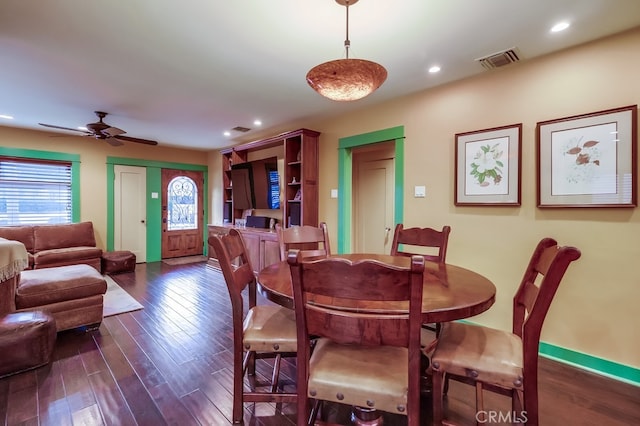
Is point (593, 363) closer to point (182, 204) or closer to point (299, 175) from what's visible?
point (299, 175)

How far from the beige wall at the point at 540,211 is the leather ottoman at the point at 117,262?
16.0 ft

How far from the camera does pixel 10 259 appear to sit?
84.3 inches

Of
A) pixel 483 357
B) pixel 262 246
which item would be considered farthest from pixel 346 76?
pixel 262 246

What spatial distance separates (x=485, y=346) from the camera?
142 cm

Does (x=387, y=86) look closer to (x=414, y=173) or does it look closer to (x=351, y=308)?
(x=414, y=173)

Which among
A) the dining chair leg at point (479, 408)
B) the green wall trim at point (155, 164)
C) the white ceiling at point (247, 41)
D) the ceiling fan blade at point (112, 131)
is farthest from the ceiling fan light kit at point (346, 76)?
the green wall trim at point (155, 164)

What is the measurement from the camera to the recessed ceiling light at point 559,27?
78.7 inches

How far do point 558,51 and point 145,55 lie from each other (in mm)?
3384

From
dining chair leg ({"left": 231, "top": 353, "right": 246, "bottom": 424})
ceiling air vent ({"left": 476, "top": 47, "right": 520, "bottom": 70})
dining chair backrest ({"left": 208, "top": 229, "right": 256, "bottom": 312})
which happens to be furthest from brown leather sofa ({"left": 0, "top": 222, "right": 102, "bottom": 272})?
ceiling air vent ({"left": 476, "top": 47, "right": 520, "bottom": 70})

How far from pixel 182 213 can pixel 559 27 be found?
273 inches

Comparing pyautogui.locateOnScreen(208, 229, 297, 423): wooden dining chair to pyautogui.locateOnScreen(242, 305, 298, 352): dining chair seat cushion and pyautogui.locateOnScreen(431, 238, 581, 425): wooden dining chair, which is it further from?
pyautogui.locateOnScreen(431, 238, 581, 425): wooden dining chair

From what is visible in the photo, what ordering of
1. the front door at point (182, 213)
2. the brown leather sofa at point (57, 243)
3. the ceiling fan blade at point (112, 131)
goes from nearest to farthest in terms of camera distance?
1. the ceiling fan blade at point (112, 131)
2. the brown leather sofa at point (57, 243)
3. the front door at point (182, 213)

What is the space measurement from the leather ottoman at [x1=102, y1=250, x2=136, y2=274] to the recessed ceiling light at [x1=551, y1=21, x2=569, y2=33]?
20.7ft

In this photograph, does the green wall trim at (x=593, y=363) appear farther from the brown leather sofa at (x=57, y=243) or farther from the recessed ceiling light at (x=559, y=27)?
the brown leather sofa at (x=57, y=243)
